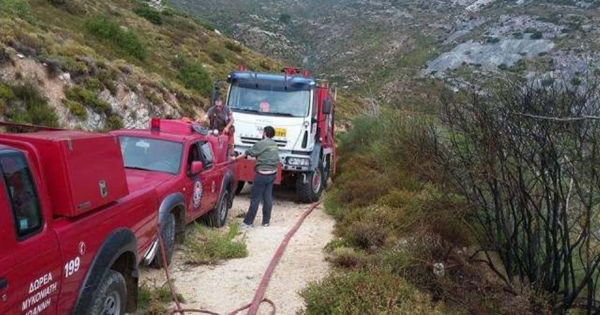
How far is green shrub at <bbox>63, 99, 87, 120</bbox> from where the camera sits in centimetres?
1435

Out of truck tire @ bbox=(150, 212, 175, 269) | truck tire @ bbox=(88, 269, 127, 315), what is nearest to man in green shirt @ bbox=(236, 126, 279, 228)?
truck tire @ bbox=(150, 212, 175, 269)

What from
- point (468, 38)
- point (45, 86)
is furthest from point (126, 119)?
point (468, 38)

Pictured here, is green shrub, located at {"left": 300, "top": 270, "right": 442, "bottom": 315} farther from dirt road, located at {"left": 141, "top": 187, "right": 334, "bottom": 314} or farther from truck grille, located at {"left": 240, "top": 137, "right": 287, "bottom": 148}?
truck grille, located at {"left": 240, "top": 137, "right": 287, "bottom": 148}

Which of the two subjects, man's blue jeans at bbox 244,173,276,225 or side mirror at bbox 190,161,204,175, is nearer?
side mirror at bbox 190,161,204,175

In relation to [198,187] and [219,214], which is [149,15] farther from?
[198,187]

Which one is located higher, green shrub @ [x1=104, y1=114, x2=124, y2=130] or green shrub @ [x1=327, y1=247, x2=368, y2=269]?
green shrub @ [x1=104, y1=114, x2=124, y2=130]

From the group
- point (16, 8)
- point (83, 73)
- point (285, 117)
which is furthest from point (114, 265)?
point (16, 8)

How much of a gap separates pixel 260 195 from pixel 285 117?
2888 millimetres

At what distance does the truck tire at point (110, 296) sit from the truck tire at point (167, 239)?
7.12ft

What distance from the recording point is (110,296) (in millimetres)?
4594

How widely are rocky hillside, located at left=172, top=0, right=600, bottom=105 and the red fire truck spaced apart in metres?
34.8

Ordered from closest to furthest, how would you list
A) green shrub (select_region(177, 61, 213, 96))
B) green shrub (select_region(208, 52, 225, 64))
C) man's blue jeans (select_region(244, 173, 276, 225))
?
man's blue jeans (select_region(244, 173, 276, 225)), green shrub (select_region(177, 61, 213, 96)), green shrub (select_region(208, 52, 225, 64))

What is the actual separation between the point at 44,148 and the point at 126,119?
12.8 metres

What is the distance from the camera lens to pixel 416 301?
5.67 meters
